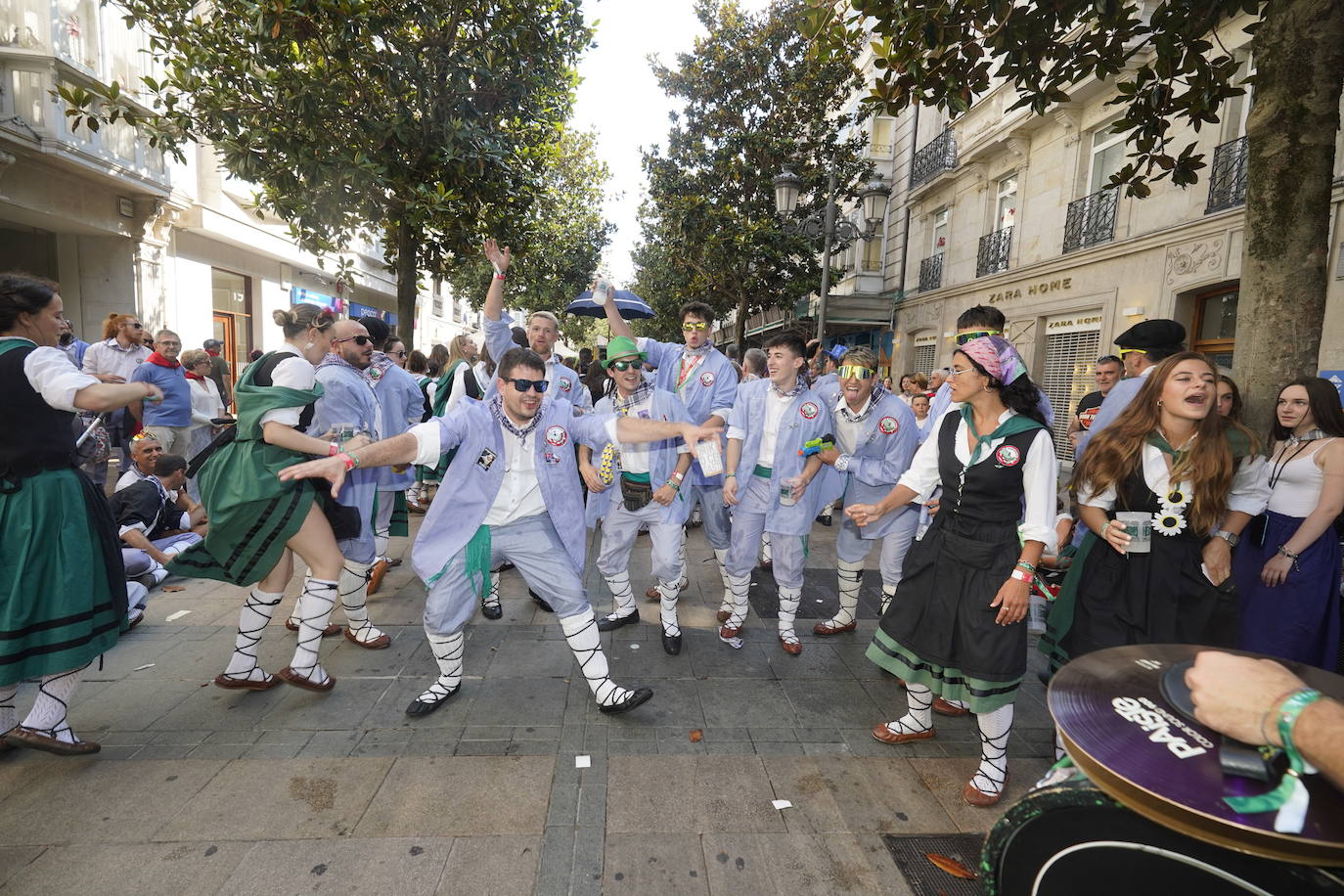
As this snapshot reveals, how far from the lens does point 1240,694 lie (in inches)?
50.6

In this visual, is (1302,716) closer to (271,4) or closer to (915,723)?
(915,723)

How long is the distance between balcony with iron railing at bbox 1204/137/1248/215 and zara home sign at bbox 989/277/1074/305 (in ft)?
10.2

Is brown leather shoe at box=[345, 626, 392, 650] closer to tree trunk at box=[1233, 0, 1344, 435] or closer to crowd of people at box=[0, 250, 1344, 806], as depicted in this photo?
crowd of people at box=[0, 250, 1344, 806]

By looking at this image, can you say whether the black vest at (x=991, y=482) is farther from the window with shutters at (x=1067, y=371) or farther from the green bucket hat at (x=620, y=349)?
the window with shutters at (x=1067, y=371)

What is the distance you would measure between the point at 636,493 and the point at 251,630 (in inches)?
100

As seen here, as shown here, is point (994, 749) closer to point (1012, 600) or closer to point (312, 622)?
point (1012, 600)

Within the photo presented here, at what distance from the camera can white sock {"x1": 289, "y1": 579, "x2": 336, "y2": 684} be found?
3711 mm

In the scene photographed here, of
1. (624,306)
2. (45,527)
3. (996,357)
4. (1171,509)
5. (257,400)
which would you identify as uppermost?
(624,306)

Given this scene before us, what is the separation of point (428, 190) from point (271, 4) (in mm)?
2226

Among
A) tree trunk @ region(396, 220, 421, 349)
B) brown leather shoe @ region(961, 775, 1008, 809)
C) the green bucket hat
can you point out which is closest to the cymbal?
brown leather shoe @ region(961, 775, 1008, 809)

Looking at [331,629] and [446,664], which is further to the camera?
[331,629]

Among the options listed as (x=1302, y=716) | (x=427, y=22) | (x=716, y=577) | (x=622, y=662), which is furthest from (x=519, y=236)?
(x=1302, y=716)

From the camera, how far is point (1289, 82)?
3.48 meters

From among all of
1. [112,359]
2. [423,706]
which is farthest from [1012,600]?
[112,359]
